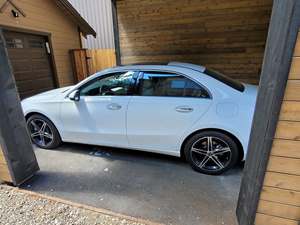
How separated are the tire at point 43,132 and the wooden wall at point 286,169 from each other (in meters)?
3.21

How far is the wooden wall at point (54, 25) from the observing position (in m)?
5.79

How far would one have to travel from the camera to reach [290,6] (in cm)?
119

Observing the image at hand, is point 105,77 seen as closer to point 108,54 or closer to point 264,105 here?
point 264,105

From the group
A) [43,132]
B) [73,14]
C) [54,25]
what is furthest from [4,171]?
[73,14]

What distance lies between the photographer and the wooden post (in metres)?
2.27

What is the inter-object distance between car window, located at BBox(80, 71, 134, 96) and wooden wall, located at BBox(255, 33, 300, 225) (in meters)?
1.99

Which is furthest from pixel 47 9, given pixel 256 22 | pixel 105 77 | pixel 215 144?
pixel 215 144

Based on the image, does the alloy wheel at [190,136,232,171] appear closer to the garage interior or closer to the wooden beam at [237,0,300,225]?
the garage interior

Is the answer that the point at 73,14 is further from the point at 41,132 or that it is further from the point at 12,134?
the point at 12,134

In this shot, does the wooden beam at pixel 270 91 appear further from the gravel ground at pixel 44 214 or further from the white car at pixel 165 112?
the gravel ground at pixel 44 214

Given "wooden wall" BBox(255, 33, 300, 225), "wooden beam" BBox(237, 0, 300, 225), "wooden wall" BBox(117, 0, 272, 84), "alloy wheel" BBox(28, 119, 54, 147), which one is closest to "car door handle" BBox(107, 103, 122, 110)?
"alloy wheel" BBox(28, 119, 54, 147)

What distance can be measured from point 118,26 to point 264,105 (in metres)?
6.77

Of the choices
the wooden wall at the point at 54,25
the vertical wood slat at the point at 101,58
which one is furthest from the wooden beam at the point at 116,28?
the wooden wall at the point at 54,25

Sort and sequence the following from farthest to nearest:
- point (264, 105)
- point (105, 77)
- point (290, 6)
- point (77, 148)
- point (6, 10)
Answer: point (6, 10)
point (77, 148)
point (105, 77)
point (264, 105)
point (290, 6)
